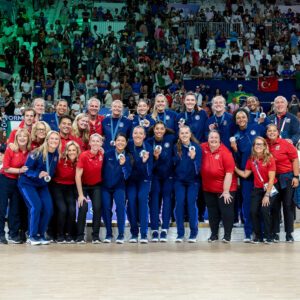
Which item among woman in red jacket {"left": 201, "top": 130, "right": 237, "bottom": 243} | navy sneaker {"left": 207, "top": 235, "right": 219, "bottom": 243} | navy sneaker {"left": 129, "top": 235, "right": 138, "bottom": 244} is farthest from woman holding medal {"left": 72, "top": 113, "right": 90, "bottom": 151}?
navy sneaker {"left": 207, "top": 235, "right": 219, "bottom": 243}

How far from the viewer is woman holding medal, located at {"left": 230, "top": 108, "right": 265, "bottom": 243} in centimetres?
1085

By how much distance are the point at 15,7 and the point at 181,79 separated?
774 cm

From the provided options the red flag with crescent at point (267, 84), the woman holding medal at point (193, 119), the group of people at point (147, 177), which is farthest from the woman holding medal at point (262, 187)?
the red flag with crescent at point (267, 84)

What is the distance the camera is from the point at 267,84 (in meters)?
22.7

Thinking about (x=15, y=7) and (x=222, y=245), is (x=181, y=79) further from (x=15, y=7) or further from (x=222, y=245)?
(x=222, y=245)

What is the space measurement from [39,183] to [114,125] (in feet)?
4.37

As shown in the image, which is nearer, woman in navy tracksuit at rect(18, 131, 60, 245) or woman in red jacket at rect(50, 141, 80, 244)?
woman in navy tracksuit at rect(18, 131, 60, 245)

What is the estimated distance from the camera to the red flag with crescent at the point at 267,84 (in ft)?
74.3

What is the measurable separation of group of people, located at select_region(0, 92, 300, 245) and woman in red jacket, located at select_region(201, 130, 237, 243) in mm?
13

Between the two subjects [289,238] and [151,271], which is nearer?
[151,271]

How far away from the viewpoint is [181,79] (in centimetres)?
2312

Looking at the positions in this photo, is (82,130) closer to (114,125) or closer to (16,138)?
(114,125)

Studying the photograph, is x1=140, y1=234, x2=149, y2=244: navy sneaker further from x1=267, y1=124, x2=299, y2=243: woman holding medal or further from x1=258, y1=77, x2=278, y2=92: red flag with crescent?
x1=258, y1=77, x2=278, y2=92: red flag with crescent

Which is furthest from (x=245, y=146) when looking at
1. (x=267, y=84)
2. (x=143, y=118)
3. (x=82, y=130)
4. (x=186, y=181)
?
(x=267, y=84)
